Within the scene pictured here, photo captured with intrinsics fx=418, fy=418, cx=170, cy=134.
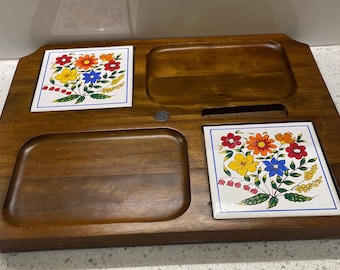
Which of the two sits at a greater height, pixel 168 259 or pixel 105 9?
pixel 105 9

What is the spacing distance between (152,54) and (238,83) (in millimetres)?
183

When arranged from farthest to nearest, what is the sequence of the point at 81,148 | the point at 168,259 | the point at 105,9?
the point at 105,9
the point at 81,148
the point at 168,259

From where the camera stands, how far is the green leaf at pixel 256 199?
57 cm

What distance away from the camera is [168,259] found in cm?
55

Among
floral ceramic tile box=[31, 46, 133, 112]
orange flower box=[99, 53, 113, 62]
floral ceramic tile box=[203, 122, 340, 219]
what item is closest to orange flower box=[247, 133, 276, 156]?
floral ceramic tile box=[203, 122, 340, 219]

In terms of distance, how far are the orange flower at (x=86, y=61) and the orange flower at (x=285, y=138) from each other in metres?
0.37

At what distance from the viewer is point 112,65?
2.60 ft

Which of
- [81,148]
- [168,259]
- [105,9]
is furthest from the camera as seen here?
[105,9]

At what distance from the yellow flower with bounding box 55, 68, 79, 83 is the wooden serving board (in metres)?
0.05

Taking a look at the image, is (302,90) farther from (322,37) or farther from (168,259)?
(168,259)

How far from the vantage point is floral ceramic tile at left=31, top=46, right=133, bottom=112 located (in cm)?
73

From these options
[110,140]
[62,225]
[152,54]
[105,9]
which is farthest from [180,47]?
[62,225]

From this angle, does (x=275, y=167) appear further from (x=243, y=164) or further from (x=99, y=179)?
(x=99, y=179)

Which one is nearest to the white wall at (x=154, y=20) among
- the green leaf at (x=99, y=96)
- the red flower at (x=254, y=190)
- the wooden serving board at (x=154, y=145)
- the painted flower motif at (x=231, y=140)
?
the wooden serving board at (x=154, y=145)
